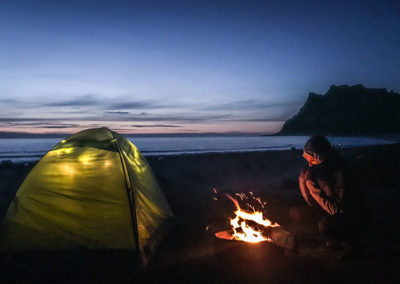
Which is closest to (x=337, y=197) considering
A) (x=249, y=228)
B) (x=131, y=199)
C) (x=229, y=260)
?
(x=249, y=228)

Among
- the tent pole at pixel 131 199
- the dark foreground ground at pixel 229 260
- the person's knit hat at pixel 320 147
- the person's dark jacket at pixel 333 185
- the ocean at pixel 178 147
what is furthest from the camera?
the ocean at pixel 178 147

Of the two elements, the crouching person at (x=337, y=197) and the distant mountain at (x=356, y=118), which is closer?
the crouching person at (x=337, y=197)

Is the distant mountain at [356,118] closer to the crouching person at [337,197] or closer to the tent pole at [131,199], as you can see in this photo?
the crouching person at [337,197]

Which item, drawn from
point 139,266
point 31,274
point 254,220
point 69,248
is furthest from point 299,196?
point 31,274

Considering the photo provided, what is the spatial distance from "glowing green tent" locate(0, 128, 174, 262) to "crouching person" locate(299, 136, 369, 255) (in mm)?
3725

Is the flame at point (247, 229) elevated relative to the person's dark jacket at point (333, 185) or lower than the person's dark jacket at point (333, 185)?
lower

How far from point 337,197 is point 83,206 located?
17.8 feet

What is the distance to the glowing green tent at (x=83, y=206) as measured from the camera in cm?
511

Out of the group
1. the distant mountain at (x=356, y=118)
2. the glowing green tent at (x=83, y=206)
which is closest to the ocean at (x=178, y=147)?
the glowing green tent at (x=83, y=206)

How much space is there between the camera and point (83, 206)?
5.34 meters

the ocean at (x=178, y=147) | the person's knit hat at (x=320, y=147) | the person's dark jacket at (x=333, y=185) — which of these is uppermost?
the person's knit hat at (x=320, y=147)

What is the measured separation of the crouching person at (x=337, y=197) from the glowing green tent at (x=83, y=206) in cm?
373

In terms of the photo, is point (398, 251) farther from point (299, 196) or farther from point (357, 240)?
point (299, 196)

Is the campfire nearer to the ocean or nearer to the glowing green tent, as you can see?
the glowing green tent
